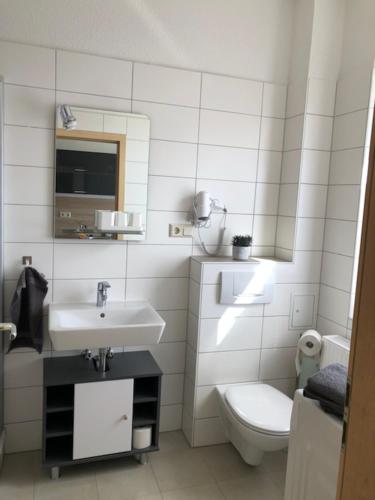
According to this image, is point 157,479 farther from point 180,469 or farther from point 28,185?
point 28,185

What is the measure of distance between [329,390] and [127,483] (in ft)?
4.39

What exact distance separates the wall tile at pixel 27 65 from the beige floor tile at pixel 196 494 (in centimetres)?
225

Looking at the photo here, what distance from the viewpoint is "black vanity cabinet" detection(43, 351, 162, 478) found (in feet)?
7.78

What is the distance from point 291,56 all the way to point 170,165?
1057mm

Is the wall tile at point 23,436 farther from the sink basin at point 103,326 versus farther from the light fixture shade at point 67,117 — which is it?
the light fixture shade at point 67,117

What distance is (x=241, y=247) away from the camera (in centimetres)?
273

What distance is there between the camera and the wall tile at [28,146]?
2.38 m

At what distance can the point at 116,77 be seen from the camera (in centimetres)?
252

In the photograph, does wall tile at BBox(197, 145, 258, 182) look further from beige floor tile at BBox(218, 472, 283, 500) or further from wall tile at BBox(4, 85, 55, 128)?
beige floor tile at BBox(218, 472, 283, 500)

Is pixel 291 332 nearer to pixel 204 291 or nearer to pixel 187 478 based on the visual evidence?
pixel 204 291

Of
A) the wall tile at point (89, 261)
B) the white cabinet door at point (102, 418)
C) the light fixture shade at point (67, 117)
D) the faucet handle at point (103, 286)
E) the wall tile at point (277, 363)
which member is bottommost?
the white cabinet door at point (102, 418)

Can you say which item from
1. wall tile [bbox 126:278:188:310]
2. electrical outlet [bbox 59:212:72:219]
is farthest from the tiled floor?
electrical outlet [bbox 59:212:72:219]

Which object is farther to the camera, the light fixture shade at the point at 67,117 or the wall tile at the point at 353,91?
the wall tile at the point at 353,91

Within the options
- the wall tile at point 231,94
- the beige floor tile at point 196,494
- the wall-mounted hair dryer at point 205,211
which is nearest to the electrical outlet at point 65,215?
the wall-mounted hair dryer at point 205,211
